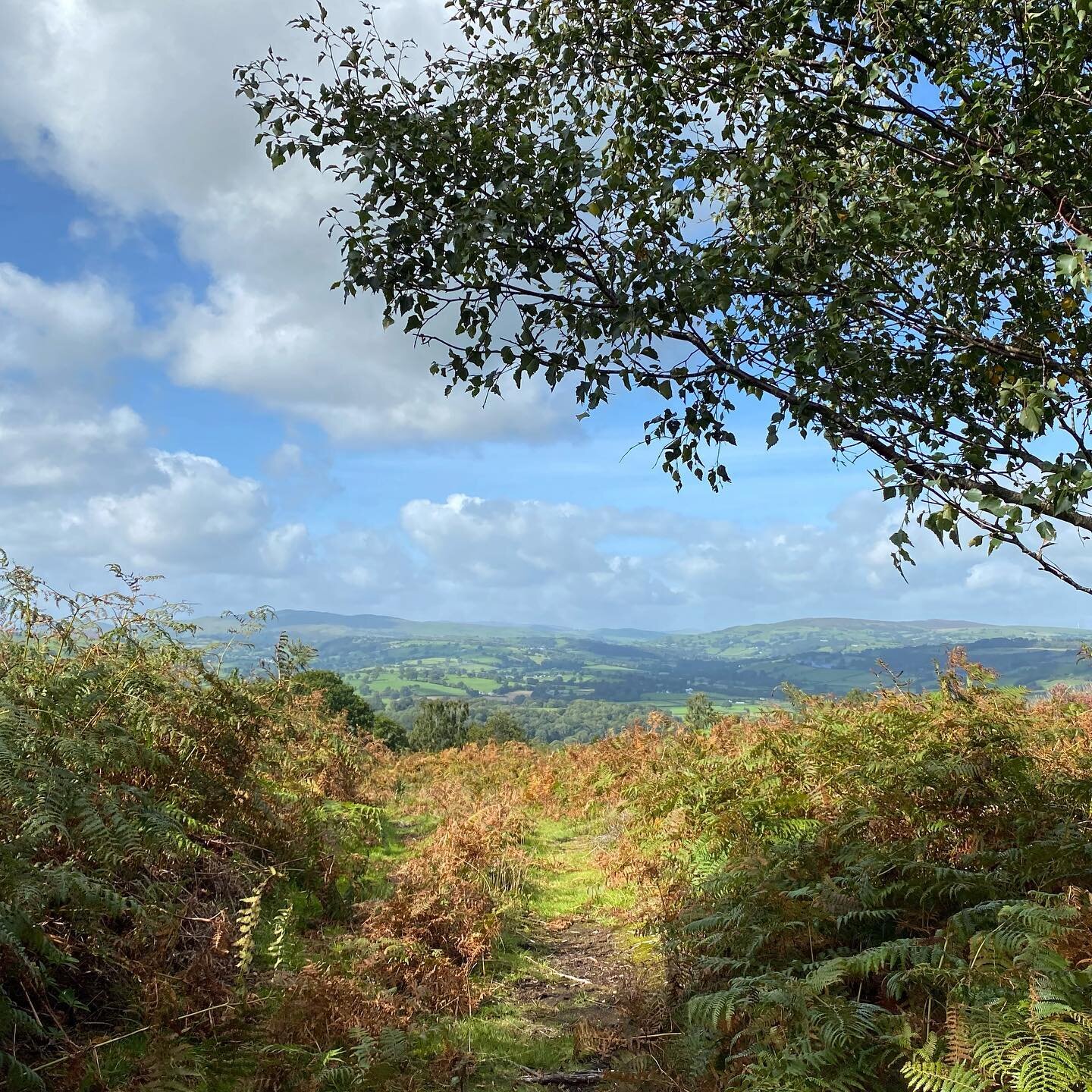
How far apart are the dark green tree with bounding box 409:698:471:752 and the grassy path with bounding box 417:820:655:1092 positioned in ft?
82.7

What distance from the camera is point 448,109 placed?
5.34 metres

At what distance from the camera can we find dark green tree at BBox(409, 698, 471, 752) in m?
34.4

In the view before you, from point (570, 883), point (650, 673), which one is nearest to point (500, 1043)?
point (570, 883)

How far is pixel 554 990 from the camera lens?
20.7ft

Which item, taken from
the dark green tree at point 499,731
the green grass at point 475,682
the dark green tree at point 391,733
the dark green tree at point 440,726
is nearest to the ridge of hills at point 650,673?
the green grass at point 475,682

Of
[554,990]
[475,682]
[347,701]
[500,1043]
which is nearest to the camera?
[500,1043]

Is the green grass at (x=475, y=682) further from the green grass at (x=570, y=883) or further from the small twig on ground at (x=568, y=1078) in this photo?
the small twig on ground at (x=568, y=1078)

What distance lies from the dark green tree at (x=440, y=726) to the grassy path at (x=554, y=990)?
25.2m

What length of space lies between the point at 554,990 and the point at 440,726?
98.0 ft

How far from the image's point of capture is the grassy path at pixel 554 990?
16.5 feet

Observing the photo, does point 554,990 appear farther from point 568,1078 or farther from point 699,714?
point 699,714

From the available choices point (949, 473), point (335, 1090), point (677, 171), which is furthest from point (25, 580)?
point (949, 473)

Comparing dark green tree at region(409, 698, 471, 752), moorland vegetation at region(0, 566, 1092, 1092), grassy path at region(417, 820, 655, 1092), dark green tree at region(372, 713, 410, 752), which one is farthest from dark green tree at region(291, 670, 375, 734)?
moorland vegetation at region(0, 566, 1092, 1092)

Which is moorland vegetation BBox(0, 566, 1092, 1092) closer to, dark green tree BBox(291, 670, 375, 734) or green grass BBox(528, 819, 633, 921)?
green grass BBox(528, 819, 633, 921)
